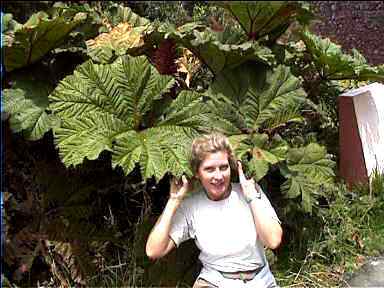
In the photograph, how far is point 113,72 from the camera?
278cm

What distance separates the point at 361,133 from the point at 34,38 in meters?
1.56

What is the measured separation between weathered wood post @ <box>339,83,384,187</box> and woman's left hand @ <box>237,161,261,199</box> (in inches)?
38.2

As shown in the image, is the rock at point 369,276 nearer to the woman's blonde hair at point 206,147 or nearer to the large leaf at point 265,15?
the woman's blonde hair at point 206,147

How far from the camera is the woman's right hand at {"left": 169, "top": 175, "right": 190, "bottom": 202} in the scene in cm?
264

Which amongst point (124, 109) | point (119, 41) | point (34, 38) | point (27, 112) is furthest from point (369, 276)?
point (34, 38)

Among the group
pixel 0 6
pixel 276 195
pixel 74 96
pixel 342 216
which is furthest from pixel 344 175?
pixel 0 6

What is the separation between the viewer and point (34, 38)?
9.19 feet

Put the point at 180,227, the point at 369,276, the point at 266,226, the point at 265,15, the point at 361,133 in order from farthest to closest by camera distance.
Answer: the point at 361,133
the point at 369,276
the point at 265,15
the point at 180,227
the point at 266,226

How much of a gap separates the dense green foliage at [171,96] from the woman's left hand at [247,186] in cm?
6

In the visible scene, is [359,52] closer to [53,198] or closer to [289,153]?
[289,153]

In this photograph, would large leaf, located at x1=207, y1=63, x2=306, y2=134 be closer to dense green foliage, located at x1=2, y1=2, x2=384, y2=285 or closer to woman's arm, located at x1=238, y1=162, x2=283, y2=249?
dense green foliage, located at x1=2, y1=2, x2=384, y2=285

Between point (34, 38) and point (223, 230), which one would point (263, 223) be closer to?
point (223, 230)

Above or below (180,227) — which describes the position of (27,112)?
above

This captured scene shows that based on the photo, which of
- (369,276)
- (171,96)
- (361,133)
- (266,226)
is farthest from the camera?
(361,133)
